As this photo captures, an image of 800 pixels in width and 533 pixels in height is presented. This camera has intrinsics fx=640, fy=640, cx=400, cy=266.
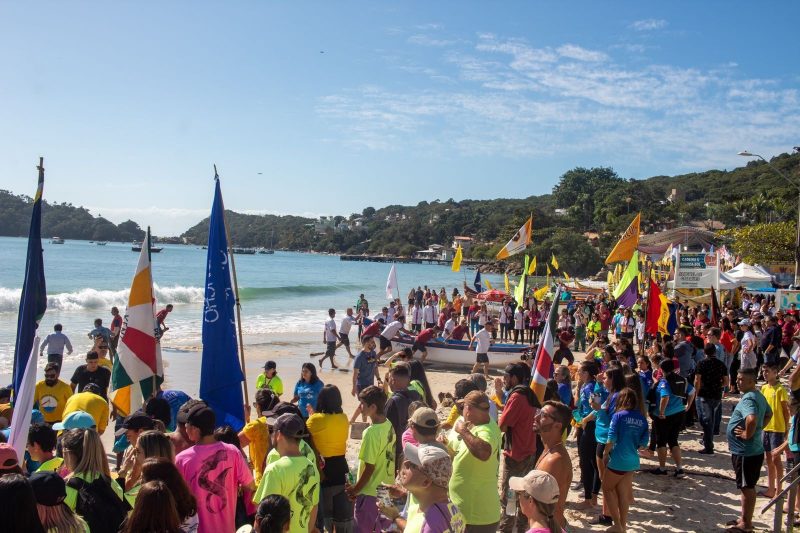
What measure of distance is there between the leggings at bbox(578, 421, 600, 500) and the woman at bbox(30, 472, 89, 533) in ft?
18.1

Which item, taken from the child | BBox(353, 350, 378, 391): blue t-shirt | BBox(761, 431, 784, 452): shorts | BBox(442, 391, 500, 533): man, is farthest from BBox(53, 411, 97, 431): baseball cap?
BBox(761, 431, 784, 452): shorts

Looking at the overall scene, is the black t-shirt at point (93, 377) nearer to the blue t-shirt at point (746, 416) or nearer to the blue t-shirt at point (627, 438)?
the blue t-shirt at point (627, 438)

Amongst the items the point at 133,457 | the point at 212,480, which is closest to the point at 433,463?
the point at 212,480

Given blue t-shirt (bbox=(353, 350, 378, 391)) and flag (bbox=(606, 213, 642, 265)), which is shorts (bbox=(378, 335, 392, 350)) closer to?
→ flag (bbox=(606, 213, 642, 265))

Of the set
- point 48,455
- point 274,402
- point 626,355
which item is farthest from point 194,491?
point 626,355

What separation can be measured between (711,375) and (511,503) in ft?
14.5

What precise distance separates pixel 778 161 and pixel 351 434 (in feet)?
485

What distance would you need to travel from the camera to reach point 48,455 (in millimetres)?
4594

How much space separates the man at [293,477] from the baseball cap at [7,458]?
57.4 inches

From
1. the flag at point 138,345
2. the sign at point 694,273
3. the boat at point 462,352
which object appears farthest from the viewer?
the sign at point 694,273

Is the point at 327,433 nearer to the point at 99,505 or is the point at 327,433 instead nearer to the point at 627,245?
the point at 99,505

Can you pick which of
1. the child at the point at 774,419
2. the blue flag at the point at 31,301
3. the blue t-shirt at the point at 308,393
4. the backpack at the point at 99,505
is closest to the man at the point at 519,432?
the blue t-shirt at the point at 308,393

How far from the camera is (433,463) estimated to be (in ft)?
11.2

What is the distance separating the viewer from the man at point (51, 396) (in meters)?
7.34
